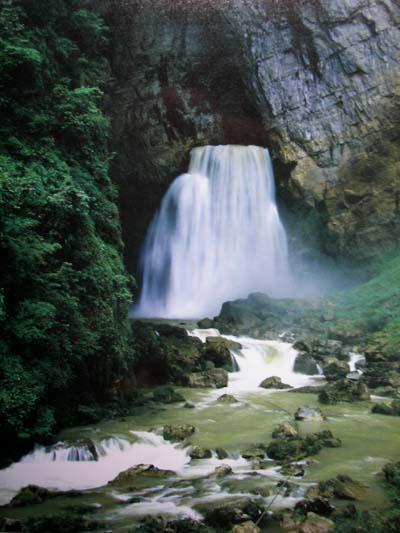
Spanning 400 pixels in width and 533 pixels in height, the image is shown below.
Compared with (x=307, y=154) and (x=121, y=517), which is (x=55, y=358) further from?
(x=307, y=154)

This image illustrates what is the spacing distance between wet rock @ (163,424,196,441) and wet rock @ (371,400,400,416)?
12.0 ft

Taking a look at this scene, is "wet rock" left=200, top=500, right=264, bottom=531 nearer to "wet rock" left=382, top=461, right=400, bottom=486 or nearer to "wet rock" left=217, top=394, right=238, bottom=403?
"wet rock" left=382, top=461, right=400, bottom=486

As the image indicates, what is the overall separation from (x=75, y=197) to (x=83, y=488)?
15.3 ft

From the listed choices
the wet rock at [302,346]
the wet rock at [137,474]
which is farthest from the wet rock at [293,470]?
the wet rock at [302,346]

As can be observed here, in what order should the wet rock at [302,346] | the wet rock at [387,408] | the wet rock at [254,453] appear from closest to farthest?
the wet rock at [254,453], the wet rock at [387,408], the wet rock at [302,346]

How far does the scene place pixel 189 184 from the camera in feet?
81.8

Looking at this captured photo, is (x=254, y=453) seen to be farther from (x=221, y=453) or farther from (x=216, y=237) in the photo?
(x=216, y=237)

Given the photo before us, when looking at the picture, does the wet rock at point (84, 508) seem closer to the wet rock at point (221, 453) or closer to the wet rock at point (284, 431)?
the wet rock at point (221, 453)

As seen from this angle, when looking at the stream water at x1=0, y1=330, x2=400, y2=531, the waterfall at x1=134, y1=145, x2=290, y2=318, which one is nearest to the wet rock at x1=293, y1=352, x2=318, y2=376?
the stream water at x1=0, y1=330, x2=400, y2=531

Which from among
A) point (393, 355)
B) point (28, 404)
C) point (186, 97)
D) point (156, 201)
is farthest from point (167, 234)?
point (28, 404)

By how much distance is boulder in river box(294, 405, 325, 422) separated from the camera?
868cm

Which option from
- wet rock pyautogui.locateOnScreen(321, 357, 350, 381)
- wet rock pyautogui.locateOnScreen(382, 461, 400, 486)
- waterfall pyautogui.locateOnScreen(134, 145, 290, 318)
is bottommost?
wet rock pyautogui.locateOnScreen(382, 461, 400, 486)

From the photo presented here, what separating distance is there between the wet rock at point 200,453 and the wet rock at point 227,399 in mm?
3186

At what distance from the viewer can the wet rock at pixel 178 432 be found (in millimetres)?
7594
